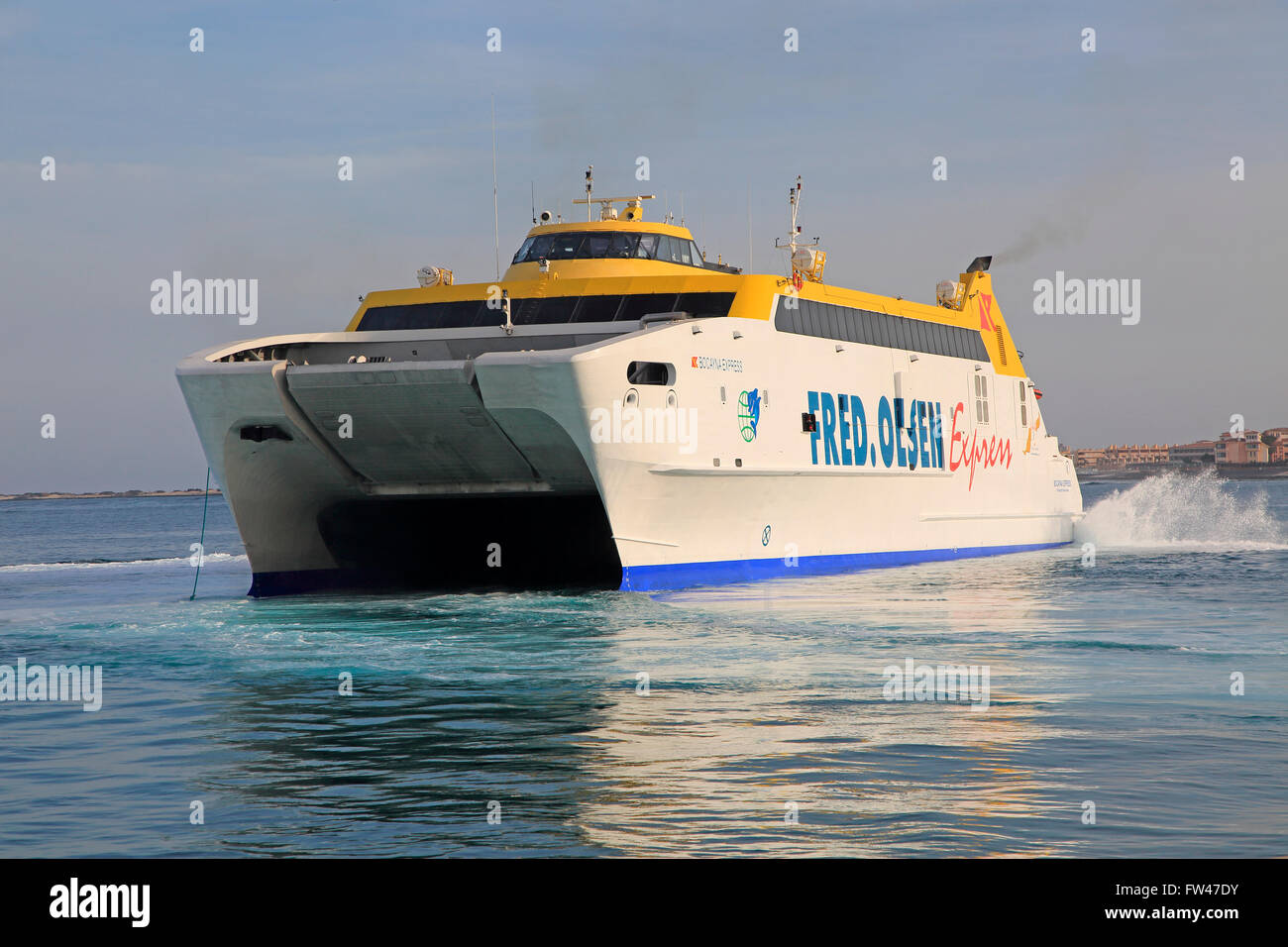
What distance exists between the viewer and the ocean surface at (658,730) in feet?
19.5

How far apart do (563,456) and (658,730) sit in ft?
28.6

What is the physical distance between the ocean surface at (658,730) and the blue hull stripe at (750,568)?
312mm

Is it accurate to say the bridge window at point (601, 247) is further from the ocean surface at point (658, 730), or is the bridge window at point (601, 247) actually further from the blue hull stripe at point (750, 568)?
the ocean surface at point (658, 730)

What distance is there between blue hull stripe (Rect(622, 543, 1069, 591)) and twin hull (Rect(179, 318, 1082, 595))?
0.04 metres

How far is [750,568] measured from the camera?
1908 centimetres

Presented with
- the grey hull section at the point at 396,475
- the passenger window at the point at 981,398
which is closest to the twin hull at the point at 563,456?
the grey hull section at the point at 396,475

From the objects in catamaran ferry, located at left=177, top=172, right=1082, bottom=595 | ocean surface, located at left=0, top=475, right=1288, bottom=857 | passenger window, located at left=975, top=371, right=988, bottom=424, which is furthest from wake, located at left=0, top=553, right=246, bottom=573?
passenger window, located at left=975, top=371, right=988, bottom=424

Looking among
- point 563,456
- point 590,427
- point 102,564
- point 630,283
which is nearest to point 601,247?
point 630,283

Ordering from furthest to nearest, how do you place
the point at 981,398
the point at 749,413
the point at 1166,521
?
1. the point at 1166,521
2. the point at 981,398
3. the point at 749,413

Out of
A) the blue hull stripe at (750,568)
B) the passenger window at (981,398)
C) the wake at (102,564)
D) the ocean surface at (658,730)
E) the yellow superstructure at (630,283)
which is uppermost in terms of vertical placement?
the yellow superstructure at (630,283)

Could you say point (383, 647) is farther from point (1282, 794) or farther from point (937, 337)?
point (937, 337)

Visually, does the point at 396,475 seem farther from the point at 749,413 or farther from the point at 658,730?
the point at 658,730

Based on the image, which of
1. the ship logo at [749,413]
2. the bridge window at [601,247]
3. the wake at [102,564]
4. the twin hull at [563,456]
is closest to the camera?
the twin hull at [563,456]

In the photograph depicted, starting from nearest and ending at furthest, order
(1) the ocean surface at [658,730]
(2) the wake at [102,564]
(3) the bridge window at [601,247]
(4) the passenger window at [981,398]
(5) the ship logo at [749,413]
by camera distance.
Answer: (1) the ocean surface at [658,730] < (5) the ship logo at [749,413] < (3) the bridge window at [601,247] < (4) the passenger window at [981,398] < (2) the wake at [102,564]
